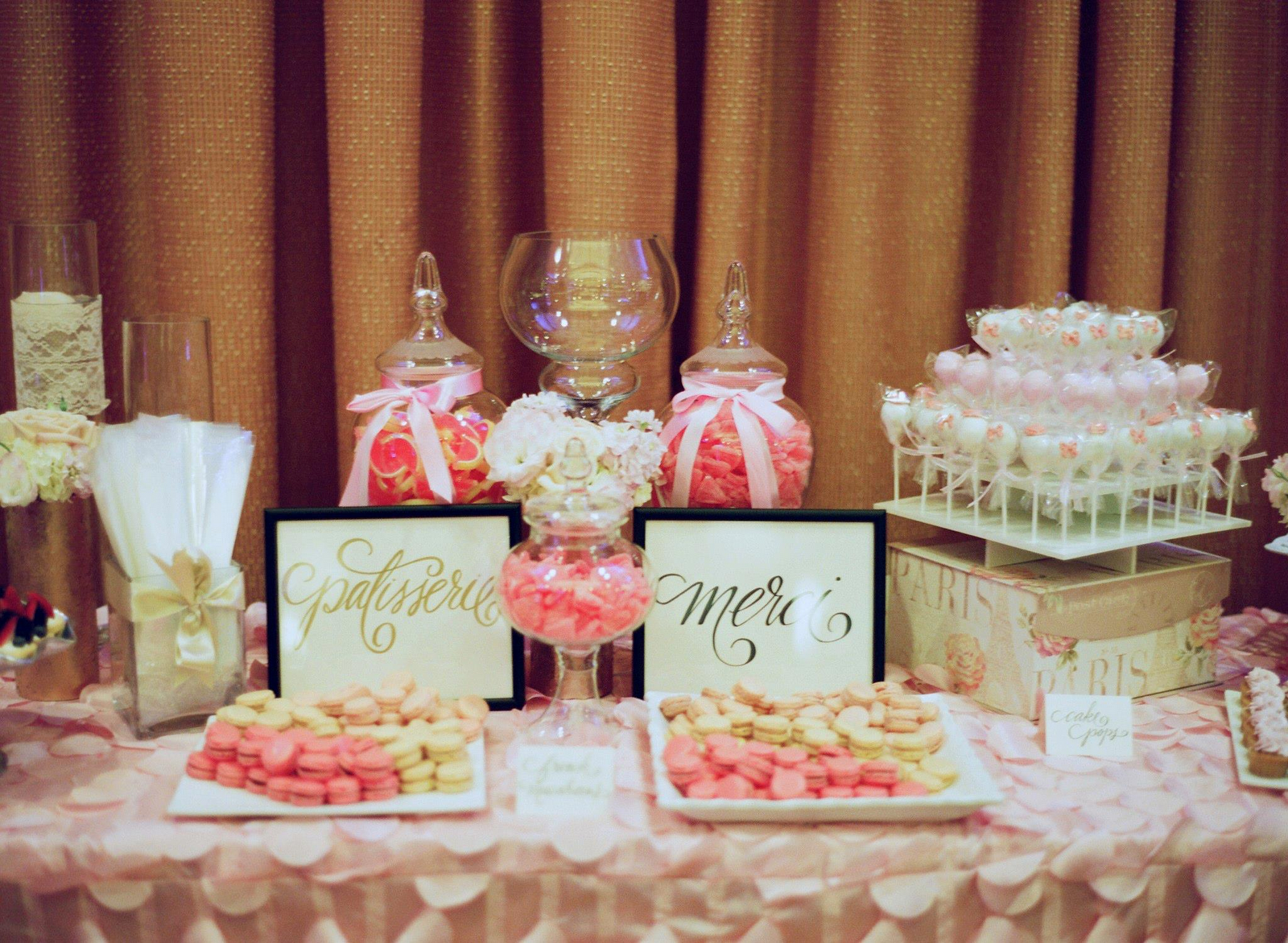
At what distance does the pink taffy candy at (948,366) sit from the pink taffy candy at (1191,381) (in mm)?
222

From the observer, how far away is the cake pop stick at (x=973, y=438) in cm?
116

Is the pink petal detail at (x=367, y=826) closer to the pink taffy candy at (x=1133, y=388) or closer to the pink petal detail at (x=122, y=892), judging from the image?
the pink petal detail at (x=122, y=892)

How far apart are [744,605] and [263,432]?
0.65 metres

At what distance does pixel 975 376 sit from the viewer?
46.9 inches

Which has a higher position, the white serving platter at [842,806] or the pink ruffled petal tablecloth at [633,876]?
the white serving platter at [842,806]

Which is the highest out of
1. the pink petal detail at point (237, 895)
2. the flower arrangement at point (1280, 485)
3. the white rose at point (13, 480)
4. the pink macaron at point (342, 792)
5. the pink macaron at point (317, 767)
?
the white rose at point (13, 480)

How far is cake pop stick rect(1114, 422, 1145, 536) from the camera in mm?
1134

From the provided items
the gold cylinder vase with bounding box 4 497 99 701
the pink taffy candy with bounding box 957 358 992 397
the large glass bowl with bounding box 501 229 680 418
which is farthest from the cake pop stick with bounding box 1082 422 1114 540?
the gold cylinder vase with bounding box 4 497 99 701

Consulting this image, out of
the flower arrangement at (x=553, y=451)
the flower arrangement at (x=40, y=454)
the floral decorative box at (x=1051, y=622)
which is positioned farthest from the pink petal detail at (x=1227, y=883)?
the flower arrangement at (x=40, y=454)

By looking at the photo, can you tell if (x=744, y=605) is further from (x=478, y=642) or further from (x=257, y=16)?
(x=257, y=16)

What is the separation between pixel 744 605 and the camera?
3.84ft

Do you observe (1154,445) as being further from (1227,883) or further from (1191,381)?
(1227,883)

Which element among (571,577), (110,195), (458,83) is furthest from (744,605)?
(110,195)

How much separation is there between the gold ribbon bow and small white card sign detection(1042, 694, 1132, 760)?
76 centimetres
